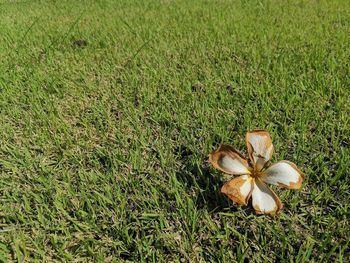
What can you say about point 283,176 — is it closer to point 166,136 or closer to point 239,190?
point 239,190

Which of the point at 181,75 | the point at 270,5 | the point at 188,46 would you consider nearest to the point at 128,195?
the point at 181,75

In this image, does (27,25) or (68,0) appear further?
(68,0)

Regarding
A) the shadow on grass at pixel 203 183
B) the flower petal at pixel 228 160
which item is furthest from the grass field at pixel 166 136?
the flower petal at pixel 228 160

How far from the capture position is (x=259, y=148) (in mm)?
1017

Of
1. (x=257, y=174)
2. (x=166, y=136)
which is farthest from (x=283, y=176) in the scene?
(x=166, y=136)

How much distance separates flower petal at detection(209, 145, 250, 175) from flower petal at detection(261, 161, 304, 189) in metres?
0.06

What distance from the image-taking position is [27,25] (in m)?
2.71

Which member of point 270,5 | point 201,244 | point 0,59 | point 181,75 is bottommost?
point 0,59

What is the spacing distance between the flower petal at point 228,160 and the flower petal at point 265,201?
7 centimetres

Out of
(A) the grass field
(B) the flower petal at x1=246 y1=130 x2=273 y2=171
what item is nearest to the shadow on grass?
(A) the grass field

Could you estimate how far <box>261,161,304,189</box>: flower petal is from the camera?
93cm

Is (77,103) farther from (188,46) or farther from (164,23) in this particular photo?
(164,23)

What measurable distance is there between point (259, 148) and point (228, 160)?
4.5 inches

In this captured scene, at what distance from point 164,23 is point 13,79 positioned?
4.22 ft
